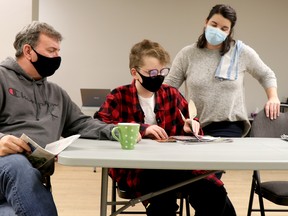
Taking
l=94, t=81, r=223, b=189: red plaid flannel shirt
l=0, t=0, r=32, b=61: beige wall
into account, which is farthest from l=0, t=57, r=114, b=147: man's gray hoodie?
l=0, t=0, r=32, b=61: beige wall

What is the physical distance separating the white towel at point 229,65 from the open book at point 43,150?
1.14 m

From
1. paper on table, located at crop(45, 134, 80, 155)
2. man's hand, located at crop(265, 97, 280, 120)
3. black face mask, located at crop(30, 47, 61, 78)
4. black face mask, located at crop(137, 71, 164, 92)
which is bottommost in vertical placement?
man's hand, located at crop(265, 97, 280, 120)

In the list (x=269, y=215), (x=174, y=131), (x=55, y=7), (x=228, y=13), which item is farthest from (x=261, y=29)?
(x=174, y=131)

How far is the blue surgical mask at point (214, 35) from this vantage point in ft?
6.95

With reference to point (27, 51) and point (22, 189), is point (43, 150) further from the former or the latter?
point (27, 51)

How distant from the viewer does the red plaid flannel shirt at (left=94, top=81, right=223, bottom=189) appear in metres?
1.73

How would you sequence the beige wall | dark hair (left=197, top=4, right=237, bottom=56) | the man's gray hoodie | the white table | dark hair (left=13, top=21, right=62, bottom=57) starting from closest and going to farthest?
the white table, the man's gray hoodie, dark hair (left=13, top=21, right=62, bottom=57), dark hair (left=197, top=4, right=237, bottom=56), the beige wall

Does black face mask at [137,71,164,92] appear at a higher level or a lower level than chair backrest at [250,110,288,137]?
higher

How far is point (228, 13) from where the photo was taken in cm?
211

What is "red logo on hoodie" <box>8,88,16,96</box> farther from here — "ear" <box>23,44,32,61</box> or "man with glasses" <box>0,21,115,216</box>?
"ear" <box>23,44,32,61</box>

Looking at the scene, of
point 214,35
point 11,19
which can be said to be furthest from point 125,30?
point 214,35

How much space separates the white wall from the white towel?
3.25 m

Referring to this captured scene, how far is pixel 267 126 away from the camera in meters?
2.17

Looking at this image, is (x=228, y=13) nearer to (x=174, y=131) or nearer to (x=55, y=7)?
(x=174, y=131)
